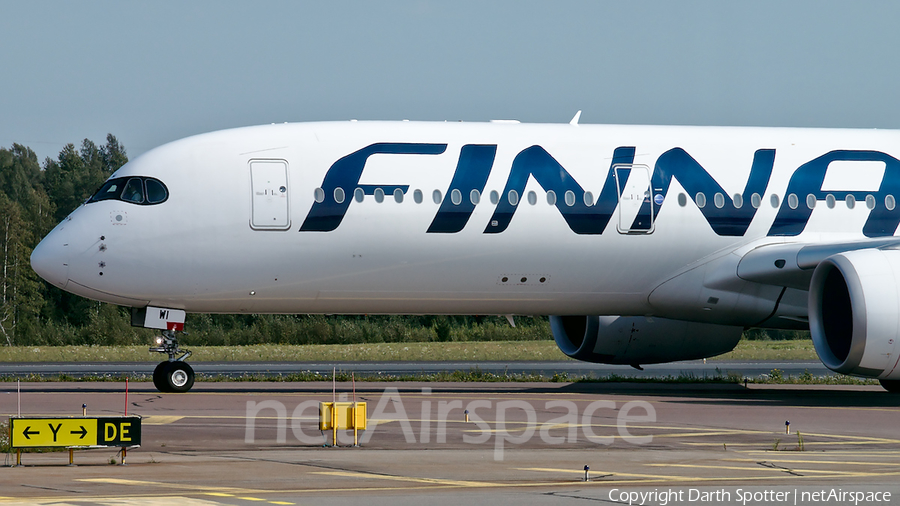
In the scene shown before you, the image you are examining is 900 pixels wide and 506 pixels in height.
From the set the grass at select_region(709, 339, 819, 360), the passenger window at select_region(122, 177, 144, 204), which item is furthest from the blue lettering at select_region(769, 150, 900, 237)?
the grass at select_region(709, 339, 819, 360)

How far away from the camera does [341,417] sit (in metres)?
13.2

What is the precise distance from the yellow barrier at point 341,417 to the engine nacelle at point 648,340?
10438mm

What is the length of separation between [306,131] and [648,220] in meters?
6.50

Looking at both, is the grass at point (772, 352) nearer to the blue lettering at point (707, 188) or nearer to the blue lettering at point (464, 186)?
the blue lettering at point (707, 188)

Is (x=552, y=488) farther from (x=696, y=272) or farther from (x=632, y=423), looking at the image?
(x=696, y=272)

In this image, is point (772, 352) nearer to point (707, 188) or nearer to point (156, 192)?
point (707, 188)

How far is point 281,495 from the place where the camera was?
9.27 meters

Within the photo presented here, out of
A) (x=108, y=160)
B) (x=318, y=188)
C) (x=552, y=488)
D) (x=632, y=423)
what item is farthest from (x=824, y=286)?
(x=108, y=160)

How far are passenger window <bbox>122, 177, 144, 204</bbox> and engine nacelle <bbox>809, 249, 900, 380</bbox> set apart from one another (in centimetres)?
1173

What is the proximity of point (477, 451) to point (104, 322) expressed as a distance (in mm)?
39857

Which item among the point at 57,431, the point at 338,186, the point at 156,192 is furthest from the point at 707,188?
A: the point at 57,431

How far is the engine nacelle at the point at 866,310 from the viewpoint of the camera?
17719 millimetres

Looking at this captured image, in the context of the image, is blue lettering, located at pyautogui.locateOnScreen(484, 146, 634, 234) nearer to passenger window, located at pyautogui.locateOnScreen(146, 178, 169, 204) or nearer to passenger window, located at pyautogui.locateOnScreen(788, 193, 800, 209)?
passenger window, located at pyautogui.locateOnScreen(788, 193, 800, 209)

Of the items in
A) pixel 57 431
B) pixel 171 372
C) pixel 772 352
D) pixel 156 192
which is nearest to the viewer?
pixel 57 431
